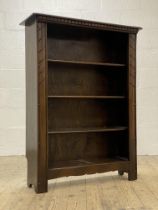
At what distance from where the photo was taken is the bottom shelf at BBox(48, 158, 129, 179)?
264cm

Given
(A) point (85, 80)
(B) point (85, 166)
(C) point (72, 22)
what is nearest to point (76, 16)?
(A) point (85, 80)

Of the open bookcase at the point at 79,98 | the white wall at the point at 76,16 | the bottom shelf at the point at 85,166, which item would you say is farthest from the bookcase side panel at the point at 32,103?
the white wall at the point at 76,16

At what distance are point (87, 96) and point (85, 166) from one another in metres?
0.62

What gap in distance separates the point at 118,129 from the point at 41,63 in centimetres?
97

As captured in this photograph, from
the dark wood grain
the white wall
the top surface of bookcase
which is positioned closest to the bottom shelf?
the dark wood grain

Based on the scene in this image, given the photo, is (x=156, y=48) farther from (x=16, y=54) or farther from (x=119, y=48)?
(x=16, y=54)

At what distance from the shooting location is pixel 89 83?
3084 mm

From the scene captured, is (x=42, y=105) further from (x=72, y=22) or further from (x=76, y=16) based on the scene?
(x=76, y=16)

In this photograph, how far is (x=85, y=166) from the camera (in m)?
2.75

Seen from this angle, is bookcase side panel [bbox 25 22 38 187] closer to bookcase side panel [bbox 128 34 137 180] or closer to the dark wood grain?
the dark wood grain

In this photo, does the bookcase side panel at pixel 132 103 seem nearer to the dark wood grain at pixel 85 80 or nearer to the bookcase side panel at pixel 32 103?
the dark wood grain at pixel 85 80

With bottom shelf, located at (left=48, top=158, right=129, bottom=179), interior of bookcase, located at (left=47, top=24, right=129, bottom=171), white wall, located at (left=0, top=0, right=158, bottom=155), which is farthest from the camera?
white wall, located at (left=0, top=0, right=158, bottom=155)

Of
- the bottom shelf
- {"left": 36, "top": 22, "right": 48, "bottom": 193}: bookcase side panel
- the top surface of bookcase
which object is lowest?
the bottom shelf

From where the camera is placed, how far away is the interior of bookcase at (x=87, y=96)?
291cm
